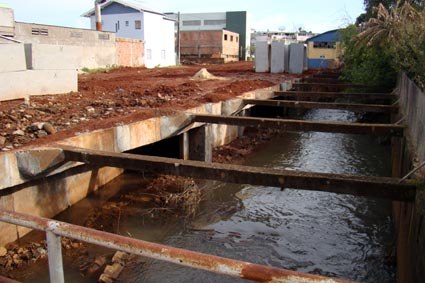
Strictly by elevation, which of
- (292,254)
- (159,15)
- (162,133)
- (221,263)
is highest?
(159,15)

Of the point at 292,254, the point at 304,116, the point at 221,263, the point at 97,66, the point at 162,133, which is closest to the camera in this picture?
the point at 221,263

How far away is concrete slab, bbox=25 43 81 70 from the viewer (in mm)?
9562

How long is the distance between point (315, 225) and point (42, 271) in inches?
172

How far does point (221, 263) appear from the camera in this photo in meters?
1.62

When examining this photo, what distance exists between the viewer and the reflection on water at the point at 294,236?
18.1 ft

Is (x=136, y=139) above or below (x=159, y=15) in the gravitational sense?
below

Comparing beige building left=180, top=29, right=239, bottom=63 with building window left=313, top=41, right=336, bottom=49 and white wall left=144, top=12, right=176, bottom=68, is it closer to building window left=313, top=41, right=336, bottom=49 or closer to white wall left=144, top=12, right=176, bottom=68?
white wall left=144, top=12, right=176, bottom=68

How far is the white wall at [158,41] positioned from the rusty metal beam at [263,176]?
102ft

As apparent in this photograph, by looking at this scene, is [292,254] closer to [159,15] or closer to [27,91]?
[27,91]

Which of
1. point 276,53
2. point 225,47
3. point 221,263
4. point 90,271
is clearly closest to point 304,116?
point 276,53

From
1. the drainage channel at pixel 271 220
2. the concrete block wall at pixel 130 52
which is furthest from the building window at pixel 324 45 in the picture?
the drainage channel at pixel 271 220

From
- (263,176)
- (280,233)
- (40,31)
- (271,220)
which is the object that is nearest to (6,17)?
(40,31)

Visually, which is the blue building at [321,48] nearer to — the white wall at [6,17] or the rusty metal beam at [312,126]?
the white wall at [6,17]

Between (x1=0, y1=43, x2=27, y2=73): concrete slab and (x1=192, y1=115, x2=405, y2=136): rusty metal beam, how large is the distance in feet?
13.8
